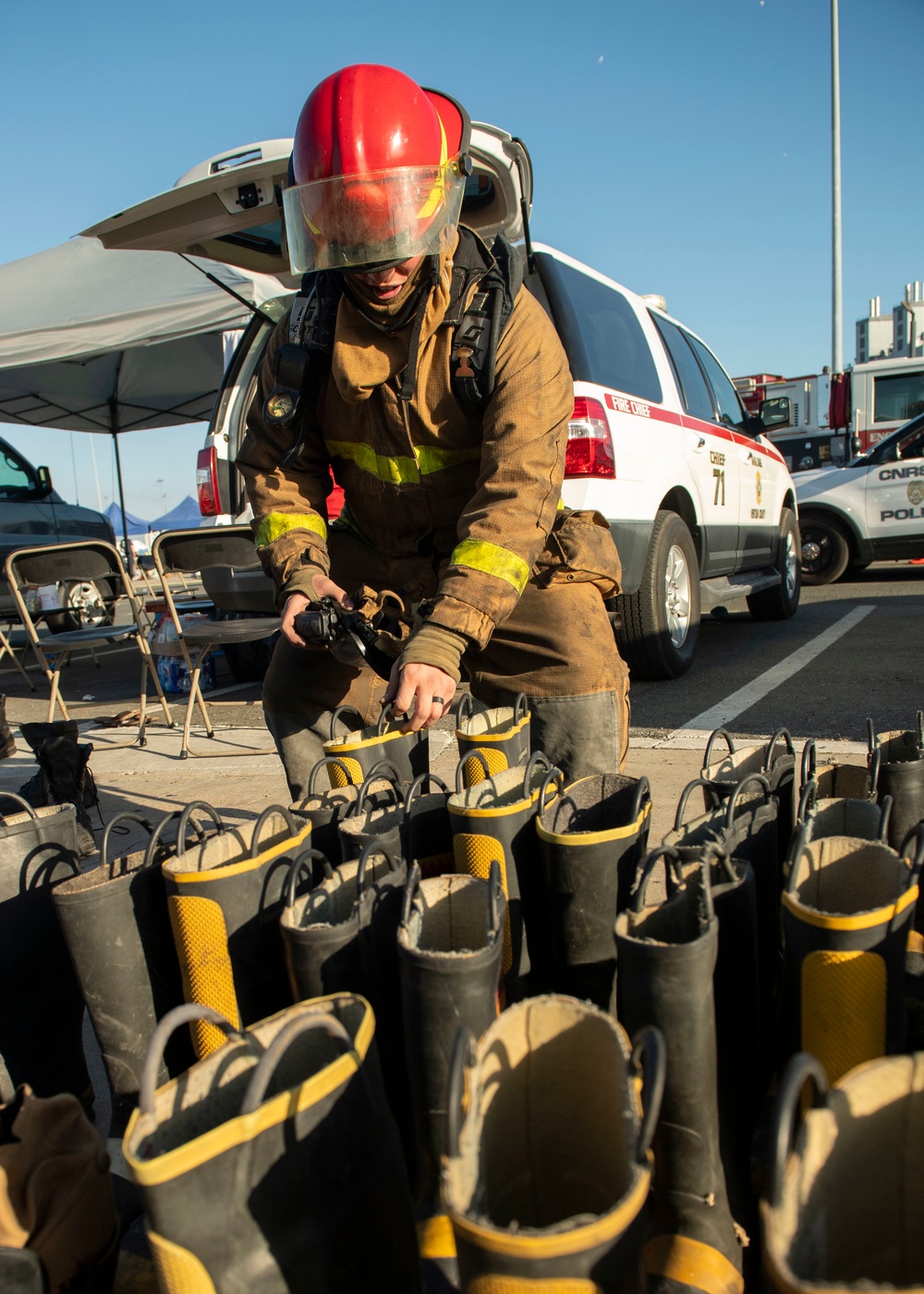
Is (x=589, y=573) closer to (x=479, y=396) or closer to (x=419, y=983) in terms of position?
(x=479, y=396)

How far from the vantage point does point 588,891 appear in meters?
1.40

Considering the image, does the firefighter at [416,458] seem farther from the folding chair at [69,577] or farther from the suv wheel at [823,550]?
the suv wheel at [823,550]

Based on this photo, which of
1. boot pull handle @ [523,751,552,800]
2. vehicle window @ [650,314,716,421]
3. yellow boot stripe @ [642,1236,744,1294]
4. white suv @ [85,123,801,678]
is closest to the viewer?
yellow boot stripe @ [642,1236,744,1294]

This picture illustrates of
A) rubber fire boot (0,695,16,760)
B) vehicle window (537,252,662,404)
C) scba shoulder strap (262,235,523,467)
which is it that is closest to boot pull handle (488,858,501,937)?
scba shoulder strap (262,235,523,467)

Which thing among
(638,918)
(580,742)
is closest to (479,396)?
(580,742)

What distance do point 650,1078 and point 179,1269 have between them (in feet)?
1.74

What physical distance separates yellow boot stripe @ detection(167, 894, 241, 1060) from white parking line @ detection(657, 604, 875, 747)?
273cm

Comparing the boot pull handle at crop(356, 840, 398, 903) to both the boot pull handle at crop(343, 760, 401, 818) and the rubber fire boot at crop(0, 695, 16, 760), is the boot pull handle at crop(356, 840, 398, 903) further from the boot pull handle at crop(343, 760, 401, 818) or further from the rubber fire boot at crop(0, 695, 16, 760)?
the rubber fire boot at crop(0, 695, 16, 760)

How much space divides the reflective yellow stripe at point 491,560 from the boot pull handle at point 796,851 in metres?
0.81

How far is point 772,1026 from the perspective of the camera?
1450mm

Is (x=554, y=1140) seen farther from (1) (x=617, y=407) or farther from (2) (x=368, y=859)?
(1) (x=617, y=407)

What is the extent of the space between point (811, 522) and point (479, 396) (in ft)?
29.2

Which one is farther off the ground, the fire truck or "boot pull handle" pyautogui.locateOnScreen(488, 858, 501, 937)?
the fire truck

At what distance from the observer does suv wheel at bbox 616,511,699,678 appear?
477 cm
